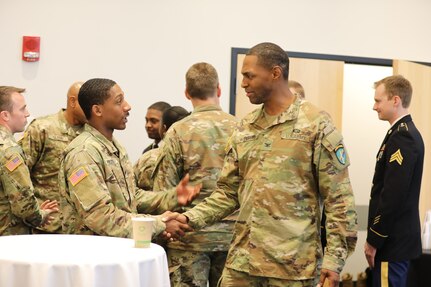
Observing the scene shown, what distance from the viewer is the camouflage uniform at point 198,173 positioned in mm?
4188

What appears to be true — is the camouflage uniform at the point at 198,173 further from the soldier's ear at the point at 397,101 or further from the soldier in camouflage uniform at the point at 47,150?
the soldier's ear at the point at 397,101

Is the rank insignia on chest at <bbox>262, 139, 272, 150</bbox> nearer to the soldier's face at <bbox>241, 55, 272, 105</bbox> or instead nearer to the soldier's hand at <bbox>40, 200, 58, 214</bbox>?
the soldier's face at <bbox>241, 55, 272, 105</bbox>

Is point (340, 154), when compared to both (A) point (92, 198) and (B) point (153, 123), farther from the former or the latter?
(B) point (153, 123)

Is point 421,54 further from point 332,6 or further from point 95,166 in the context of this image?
point 95,166

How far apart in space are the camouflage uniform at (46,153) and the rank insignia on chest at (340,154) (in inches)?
89.7

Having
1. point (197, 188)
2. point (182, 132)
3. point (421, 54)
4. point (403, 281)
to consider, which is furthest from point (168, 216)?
point (421, 54)

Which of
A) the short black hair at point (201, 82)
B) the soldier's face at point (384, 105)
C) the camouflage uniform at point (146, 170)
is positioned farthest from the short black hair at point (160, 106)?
the soldier's face at point (384, 105)

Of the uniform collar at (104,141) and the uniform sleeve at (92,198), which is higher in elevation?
the uniform collar at (104,141)

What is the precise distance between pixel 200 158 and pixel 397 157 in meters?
1.23

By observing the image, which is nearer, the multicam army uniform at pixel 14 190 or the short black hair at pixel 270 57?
the short black hair at pixel 270 57

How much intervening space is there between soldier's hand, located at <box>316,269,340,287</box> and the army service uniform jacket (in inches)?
51.7

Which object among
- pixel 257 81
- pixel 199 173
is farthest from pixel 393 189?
pixel 257 81

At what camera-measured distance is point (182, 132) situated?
4293 mm

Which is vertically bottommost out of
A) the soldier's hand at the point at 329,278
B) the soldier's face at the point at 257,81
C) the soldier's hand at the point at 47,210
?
the soldier's hand at the point at 329,278
